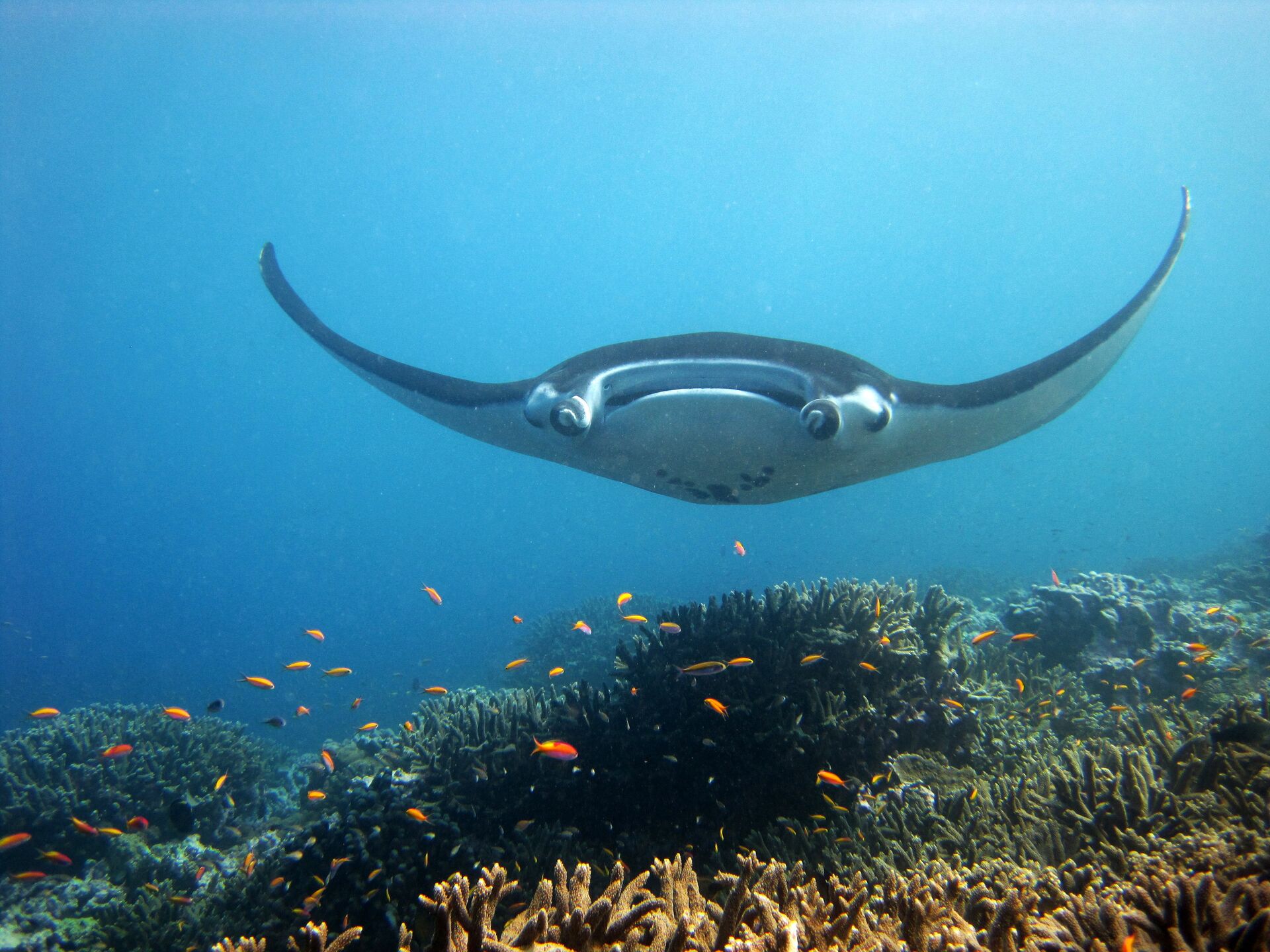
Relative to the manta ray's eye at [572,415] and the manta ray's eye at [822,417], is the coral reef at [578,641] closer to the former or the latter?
the manta ray's eye at [572,415]

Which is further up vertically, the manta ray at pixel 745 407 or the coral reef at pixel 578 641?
the coral reef at pixel 578 641

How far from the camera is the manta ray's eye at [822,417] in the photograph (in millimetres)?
3168

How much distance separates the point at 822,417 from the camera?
318cm

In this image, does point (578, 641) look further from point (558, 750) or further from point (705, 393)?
point (705, 393)

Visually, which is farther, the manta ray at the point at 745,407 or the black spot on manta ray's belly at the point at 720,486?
the black spot on manta ray's belly at the point at 720,486

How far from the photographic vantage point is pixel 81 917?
496 cm

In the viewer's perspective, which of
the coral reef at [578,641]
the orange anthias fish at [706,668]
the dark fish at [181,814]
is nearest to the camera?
the orange anthias fish at [706,668]

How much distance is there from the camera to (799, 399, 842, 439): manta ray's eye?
10.4 feet

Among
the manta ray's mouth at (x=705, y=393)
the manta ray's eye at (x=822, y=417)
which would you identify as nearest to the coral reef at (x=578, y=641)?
the manta ray's mouth at (x=705, y=393)

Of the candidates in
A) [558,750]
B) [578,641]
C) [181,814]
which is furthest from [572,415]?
[578,641]

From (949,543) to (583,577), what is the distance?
115 ft

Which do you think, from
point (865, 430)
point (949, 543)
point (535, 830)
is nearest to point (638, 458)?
point (865, 430)

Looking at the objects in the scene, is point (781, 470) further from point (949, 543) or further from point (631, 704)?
point (949, 543)

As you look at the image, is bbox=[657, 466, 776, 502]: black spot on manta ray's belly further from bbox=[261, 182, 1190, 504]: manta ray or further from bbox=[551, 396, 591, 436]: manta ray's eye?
bbox=[551, 396, 591, 436]: manta ray's eye
